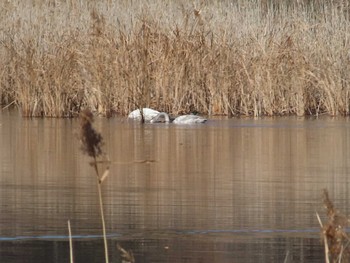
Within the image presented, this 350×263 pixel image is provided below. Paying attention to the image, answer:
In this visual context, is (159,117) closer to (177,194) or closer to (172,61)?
(172,61)

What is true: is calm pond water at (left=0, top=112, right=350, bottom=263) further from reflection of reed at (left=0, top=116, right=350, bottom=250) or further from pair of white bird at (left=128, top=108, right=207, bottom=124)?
pair of white bird at (left=128, top=108, right=207, bottom=124)

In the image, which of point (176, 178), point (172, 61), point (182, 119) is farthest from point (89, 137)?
point (172, 61)

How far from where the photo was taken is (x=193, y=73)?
1889 cm

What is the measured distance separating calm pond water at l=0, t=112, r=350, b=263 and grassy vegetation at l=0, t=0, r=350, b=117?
326 cm

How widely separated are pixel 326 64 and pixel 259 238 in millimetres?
12676

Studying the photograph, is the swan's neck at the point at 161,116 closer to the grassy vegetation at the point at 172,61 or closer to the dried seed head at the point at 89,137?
the grassy vegetation at the point at 172,61

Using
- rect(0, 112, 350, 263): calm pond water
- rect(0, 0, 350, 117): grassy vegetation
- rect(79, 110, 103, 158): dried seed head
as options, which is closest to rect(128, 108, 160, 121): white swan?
rect(0, 0, 350, 117): grassy vegetation

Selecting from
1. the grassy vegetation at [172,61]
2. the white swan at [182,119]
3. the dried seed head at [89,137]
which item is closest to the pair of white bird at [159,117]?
the white swan at [182,119]

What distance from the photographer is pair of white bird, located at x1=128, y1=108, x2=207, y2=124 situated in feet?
55.2

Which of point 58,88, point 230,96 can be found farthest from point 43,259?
point 230,96

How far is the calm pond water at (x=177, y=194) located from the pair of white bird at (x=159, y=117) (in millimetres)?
1721

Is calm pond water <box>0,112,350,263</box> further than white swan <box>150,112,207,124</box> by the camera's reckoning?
No

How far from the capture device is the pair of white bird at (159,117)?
1681 centimetres

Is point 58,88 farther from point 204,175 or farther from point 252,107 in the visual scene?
point 204,175
